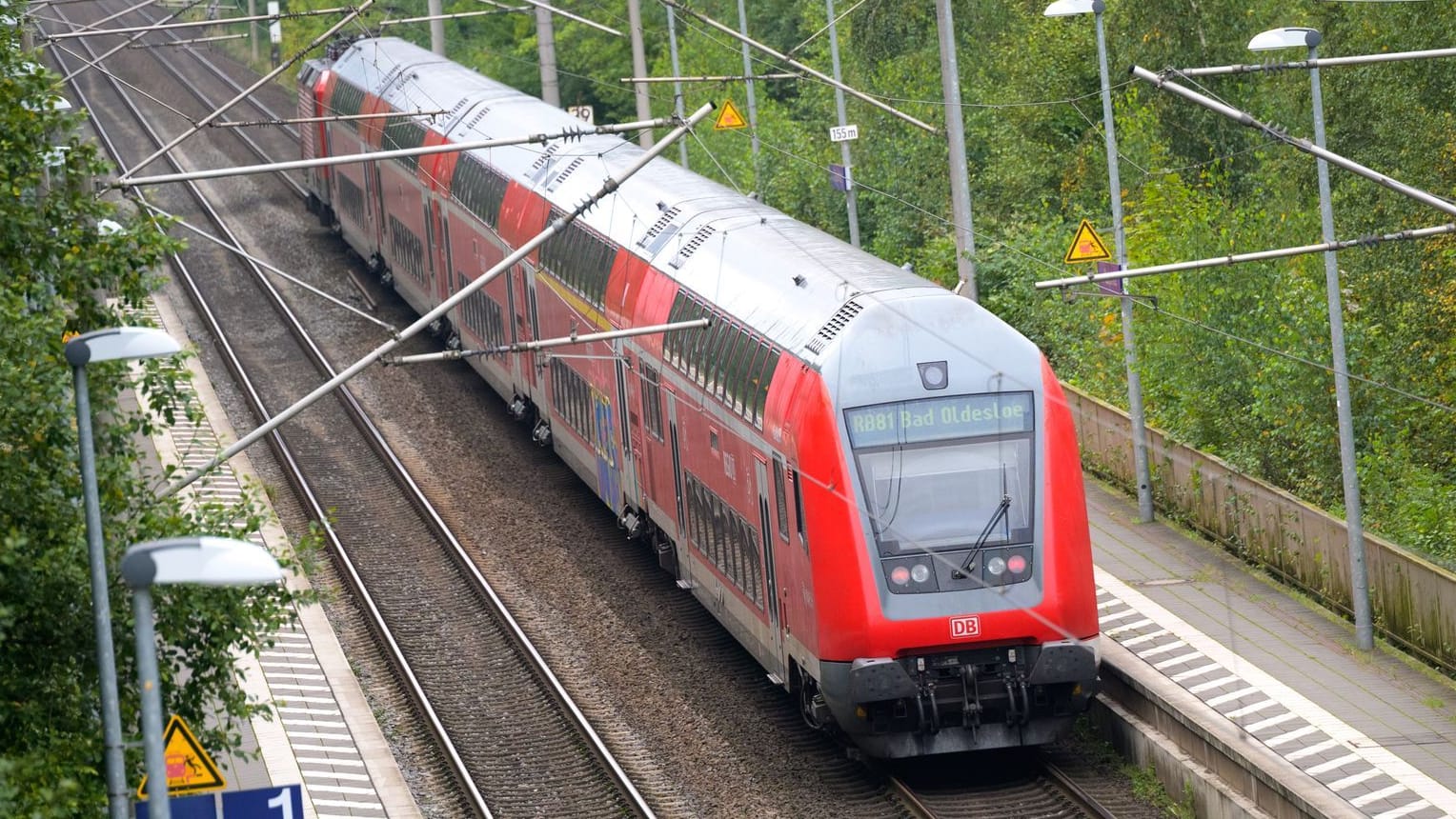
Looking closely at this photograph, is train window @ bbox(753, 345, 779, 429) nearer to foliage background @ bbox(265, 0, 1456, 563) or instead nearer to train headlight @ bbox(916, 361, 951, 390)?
train headlight @ bbox(916, 361, 951, 390)

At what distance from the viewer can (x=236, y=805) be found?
1300cm

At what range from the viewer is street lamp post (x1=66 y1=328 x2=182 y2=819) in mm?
11750

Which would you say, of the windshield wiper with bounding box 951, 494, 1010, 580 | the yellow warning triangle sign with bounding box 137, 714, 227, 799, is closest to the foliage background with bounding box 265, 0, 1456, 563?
the windshield wiper with bounding box 951, 494, 1010, 580

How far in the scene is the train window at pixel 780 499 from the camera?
60.8 ft

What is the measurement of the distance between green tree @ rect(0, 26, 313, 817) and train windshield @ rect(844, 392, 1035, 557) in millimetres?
5269

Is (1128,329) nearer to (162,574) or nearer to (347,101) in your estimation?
(162,574)

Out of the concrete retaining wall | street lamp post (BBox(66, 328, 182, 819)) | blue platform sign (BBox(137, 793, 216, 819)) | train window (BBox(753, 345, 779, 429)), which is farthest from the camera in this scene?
the concrete retaining wall

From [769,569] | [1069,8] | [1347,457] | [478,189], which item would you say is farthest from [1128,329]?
[478,189]

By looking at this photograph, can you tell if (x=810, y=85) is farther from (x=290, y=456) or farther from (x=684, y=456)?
(x=684, y=456)

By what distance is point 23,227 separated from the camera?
14.4 m

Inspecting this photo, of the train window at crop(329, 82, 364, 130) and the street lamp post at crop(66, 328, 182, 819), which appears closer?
the street lamp post at crop(66, 328, 182, 819)

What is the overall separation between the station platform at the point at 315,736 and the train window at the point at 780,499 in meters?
4.27

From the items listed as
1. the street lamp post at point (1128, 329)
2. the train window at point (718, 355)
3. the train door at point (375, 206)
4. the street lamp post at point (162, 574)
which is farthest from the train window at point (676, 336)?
the train door at point (375, 206)

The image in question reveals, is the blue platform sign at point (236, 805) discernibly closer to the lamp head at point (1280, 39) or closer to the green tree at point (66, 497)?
the green tree at point (66, 497)
